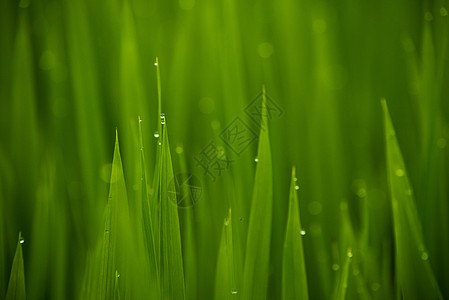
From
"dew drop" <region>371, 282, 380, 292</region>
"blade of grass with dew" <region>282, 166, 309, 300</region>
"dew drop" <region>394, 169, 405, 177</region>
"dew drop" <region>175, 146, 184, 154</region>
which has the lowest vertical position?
"dew drop" <region>371, 282, 380, 292</region>

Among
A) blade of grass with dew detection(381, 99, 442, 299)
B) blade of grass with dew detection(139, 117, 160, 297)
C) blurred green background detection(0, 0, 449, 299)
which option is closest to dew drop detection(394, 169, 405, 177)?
blade of grass with dew detection(381, 99, 442, 299)

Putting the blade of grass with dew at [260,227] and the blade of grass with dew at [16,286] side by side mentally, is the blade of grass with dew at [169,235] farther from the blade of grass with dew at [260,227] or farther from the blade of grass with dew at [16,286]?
the blade of grass with dew at [16,286]

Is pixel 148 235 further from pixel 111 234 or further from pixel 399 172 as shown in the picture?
pixel 399 172

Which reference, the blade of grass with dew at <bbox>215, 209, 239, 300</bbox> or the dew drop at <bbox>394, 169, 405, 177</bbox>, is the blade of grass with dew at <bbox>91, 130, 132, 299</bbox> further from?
the dew drop at <bbox>394, 169, 405, 177</bbox>

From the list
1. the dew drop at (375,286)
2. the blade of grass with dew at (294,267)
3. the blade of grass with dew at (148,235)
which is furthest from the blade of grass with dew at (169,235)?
the dew drop at (375,286)

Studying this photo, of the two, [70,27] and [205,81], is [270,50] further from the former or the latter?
[70,27]

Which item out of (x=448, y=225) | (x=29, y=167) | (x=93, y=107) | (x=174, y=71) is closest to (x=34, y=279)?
(x=29, y=167)
